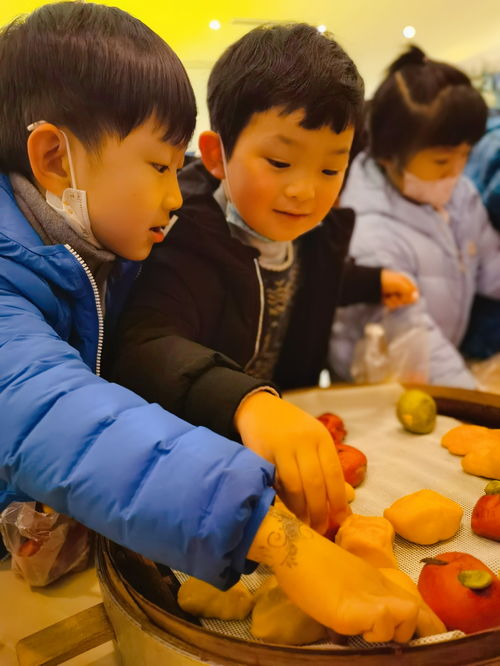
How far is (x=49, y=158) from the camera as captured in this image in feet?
2.08

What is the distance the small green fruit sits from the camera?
36.7 inches

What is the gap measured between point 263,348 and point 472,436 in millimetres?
370

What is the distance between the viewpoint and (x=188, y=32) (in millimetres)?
706

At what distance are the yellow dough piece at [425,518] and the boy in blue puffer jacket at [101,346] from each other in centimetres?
12

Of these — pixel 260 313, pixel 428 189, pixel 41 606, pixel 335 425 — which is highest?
pixel 428 189

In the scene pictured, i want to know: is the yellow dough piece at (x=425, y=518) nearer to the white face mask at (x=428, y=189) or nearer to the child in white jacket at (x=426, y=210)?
the child in white jacket at (x=426, y=210)

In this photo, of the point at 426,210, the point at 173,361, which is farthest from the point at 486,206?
the point at 173,361

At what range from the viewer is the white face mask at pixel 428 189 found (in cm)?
151

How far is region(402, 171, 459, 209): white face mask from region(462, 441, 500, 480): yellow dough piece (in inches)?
34.6

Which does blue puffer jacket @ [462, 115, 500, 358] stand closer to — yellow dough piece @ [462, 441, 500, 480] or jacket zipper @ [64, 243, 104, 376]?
yellow dough piece @ [462, 441, 500, 480]

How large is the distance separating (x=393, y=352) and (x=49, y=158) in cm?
100

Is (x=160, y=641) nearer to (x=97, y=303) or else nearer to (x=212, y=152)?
(x=97, y=303)

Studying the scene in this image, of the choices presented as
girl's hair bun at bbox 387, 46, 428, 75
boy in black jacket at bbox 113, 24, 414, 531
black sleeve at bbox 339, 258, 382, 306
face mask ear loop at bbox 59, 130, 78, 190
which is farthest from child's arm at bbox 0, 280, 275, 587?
girl's hair bun at bbox 387, 46, 428, 75

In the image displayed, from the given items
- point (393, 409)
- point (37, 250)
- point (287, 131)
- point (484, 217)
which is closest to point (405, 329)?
point (393, 409)
